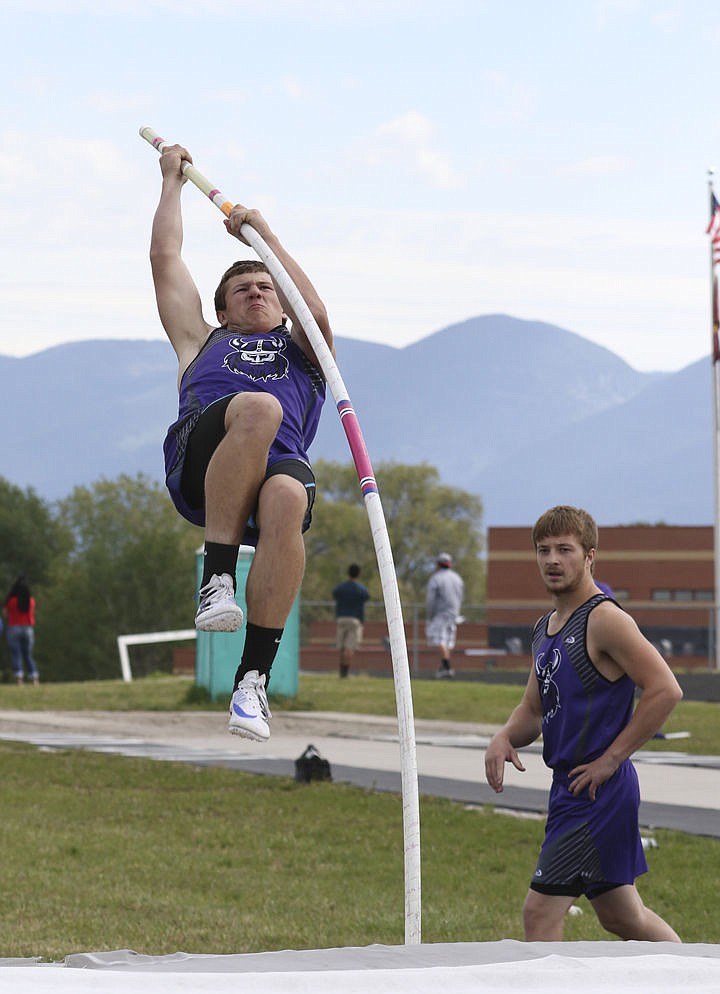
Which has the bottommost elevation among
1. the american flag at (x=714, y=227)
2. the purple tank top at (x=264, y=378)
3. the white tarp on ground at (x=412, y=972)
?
the white tarp on ground at (x=412, y=972)

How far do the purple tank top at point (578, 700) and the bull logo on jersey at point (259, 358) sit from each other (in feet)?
4.23

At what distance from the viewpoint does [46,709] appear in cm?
2089

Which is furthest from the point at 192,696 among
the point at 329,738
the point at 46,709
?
the point at 329,738

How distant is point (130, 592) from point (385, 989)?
276ft

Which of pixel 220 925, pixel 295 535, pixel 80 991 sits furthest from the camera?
pixel 220 925

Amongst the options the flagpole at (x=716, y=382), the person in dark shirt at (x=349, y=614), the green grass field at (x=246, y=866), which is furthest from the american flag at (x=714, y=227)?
the green grass field at (x=246, y=866)

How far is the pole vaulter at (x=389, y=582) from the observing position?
16.1ft

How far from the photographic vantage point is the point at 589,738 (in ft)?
15.7

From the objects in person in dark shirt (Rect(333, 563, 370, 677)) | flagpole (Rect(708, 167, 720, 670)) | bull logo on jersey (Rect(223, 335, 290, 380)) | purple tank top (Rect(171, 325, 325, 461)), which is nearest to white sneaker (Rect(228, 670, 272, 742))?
purple tank top (Rect(171, 325, 325, 461))

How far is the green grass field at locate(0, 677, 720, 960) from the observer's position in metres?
7.25

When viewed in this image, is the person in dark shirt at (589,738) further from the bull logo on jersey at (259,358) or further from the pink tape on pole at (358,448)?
the bull logo on jersey at (259,358)

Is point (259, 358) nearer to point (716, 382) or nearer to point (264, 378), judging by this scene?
point (264, 378)

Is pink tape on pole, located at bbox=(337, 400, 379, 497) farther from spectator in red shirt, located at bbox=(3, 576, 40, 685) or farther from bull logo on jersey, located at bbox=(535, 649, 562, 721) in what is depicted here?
spectator in red shirt, located at bbox=(3, 576, 40, 685)

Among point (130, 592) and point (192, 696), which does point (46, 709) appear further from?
point (130, 592)
